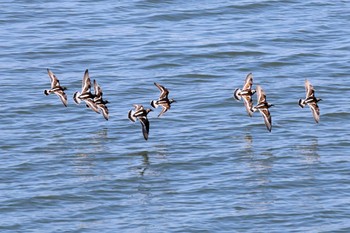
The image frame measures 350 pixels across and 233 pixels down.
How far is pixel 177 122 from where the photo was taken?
39.8 meters

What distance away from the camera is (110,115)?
40312 millimetres

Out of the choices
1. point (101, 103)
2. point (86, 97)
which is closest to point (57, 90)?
point (86, 97)

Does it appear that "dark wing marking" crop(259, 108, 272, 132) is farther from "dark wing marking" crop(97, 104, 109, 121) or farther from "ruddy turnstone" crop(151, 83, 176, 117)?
"dark wing marking" crop(97, 104, 109, 121)

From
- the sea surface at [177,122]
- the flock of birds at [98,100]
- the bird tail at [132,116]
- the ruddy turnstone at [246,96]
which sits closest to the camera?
the sea surface at [177,122]

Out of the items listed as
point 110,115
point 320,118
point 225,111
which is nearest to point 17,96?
point 110,115

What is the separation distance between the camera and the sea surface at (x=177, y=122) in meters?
33.0

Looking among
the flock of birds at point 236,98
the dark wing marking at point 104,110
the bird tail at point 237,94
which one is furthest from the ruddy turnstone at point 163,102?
the bird tail at point 237,94

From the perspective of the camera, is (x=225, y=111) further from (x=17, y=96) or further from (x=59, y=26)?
(x=59, y=26)

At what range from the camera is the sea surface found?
108ft

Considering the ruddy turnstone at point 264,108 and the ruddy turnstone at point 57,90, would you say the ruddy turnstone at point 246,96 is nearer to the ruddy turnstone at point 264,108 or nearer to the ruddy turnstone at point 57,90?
the ruddy turnstone at point 264,108

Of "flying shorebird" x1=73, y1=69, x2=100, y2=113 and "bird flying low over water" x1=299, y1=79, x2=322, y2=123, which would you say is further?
"flying shorebird" x1=73, y1=69, x2=100, y2=113

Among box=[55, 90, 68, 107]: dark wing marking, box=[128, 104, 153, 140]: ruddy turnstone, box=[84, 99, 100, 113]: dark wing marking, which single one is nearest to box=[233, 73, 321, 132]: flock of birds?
box=[128, 104, 153, 140]: ruddy turnstone

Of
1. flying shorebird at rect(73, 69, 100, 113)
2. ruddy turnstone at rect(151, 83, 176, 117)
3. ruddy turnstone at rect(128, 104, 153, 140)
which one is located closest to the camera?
ruddy turnstone at rect(128, 104, 153, 140)

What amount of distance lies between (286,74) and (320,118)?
4479 mm
